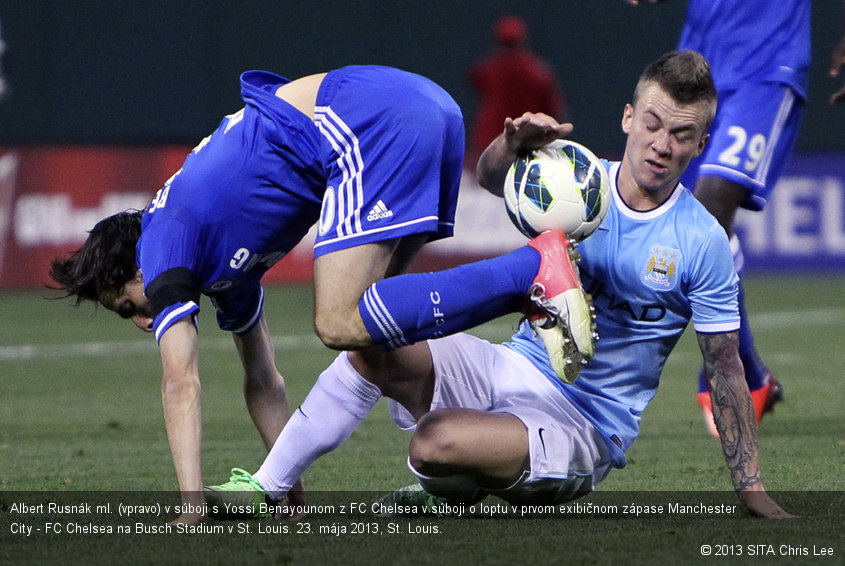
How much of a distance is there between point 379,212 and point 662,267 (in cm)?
83

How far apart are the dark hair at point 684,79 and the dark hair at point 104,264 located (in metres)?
1.63

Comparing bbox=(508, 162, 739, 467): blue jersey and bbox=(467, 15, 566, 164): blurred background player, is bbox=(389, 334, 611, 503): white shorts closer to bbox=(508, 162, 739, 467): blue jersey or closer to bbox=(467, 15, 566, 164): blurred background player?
bbox=(508, 162, 739, 467): blue jersey

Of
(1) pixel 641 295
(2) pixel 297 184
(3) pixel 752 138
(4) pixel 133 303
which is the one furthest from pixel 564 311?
(3) pixel 752 138

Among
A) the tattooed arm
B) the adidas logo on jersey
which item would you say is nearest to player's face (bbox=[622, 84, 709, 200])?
the tattooed arm

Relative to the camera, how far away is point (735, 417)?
11.8 feet

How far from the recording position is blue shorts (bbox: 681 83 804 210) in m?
5.41

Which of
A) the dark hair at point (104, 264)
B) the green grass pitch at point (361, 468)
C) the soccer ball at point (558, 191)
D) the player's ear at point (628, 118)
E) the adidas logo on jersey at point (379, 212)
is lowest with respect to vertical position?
the green grass pitch at point (361, 468)

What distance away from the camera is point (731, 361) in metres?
3.63

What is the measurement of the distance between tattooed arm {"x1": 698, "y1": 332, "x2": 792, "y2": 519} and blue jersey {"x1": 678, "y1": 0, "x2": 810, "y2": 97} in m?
2.27

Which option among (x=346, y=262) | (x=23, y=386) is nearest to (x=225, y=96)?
(x=23, y=386)

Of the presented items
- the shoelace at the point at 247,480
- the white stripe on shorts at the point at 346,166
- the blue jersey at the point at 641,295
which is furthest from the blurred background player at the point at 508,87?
the shoelace at the point at 247,480

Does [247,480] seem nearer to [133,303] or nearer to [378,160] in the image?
[133,303]

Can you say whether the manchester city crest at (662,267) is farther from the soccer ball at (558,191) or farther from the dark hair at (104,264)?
the dark hair at (104,264)

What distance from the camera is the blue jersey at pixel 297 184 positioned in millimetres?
3752
